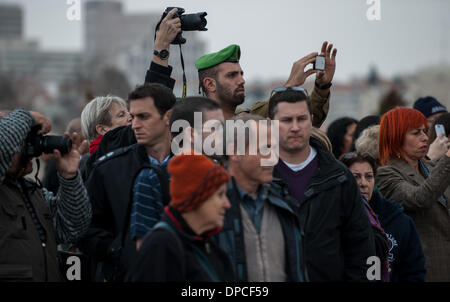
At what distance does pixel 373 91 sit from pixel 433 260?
141472 millimetres

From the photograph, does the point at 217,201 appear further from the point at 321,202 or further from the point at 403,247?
the point at 403,247

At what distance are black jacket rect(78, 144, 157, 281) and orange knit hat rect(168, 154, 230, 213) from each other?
0.85 m

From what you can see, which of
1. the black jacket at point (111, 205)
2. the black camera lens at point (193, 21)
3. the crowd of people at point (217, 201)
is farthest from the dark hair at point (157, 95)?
the black camera lens at point (193, 21)

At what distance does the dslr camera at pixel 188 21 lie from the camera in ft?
19.4

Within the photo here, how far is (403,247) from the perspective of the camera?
585 cm

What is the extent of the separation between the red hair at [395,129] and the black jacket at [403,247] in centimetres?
83

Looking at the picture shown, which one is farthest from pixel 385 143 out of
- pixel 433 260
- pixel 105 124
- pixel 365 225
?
pixel 105 124

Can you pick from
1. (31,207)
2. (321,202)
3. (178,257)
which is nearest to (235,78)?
(321,202)

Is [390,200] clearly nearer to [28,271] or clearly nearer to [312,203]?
[312,203]

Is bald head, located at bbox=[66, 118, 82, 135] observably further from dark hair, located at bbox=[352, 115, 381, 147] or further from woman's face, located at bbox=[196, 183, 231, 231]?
woman's face, located at bbox=[196, 183, 231, 231]

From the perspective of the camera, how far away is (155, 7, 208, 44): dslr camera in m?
5.91

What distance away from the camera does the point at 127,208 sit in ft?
14.6

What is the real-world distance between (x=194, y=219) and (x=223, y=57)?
8.77 ft
